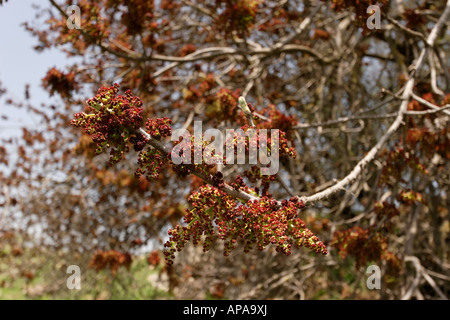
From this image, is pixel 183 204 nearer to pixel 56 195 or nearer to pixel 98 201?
pixel 98 201

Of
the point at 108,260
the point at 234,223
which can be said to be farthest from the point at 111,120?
the point at 108,260

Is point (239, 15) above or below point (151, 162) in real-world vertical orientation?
above

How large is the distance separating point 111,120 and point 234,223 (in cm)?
76

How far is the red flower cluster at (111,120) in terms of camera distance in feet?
5.76

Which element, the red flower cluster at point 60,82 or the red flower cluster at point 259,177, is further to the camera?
the red flower cluster at point 60,82

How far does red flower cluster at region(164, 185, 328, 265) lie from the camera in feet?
6.12

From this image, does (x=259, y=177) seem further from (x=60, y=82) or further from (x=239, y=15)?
(x=60, y=82)

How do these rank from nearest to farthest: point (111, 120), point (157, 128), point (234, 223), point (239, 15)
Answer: point (111, 120), point (157, 128), point (234, 223), point (239, 15)

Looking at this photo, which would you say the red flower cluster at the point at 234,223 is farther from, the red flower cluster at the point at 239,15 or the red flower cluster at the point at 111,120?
the red flower cluster at the point at 239,15

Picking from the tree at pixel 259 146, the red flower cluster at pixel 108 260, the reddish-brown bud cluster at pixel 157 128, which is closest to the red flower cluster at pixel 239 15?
the tree at pixel 259 146

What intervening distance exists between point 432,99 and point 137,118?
3.63m

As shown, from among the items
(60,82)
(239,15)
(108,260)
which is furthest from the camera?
(108,260)

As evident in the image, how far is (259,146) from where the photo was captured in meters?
2.22

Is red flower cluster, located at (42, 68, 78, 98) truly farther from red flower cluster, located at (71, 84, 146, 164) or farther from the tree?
red flower cluster, located at (71, 84, 146, 164)
